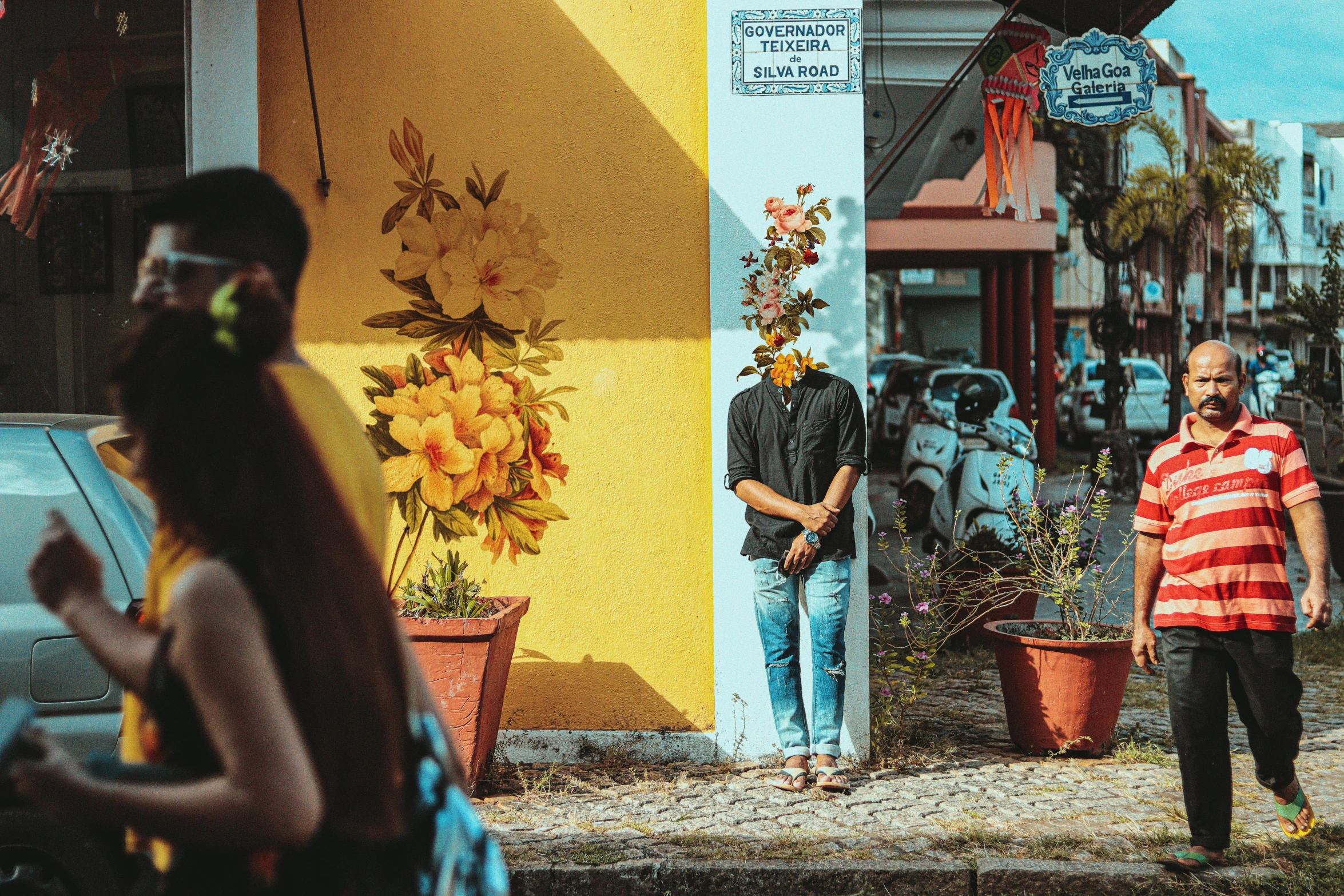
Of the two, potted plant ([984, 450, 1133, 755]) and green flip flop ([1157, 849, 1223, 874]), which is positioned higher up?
potted plant ([984, 450, 1133, 755])

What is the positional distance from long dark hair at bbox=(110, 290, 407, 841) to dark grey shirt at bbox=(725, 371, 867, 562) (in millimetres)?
3832

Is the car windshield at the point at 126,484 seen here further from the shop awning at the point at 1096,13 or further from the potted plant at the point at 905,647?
the shop awning at the point at 1096,13

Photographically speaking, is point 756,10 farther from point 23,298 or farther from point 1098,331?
point 1098,331

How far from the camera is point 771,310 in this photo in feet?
18.4

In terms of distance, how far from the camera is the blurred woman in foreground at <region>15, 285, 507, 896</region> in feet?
5.04

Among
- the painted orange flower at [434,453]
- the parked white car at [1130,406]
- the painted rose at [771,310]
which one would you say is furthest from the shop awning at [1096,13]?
the parked white car at [1130,406]

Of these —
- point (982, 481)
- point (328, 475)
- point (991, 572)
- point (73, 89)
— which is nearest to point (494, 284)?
point (73, 89)

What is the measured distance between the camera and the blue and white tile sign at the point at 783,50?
5.70 meters

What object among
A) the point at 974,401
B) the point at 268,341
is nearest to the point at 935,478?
the point at 974,401

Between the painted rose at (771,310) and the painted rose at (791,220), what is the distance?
0.32 m

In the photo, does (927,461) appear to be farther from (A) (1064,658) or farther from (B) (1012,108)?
(A) (1064,658)

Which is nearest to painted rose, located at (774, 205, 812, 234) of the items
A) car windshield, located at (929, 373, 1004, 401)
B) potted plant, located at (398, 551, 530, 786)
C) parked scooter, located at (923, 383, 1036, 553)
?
potted plant, located at (398, 551, 530, 786)

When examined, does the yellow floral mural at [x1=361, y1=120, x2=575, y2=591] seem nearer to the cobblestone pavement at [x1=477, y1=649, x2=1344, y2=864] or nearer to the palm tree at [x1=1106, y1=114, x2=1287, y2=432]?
the cobblestone pavement at [x1=477, y1=649, x2=1344, y2=864]

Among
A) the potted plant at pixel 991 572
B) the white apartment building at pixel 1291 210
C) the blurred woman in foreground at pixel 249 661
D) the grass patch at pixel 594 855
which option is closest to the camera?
the blurred woman in foreground at pixel 249 661
